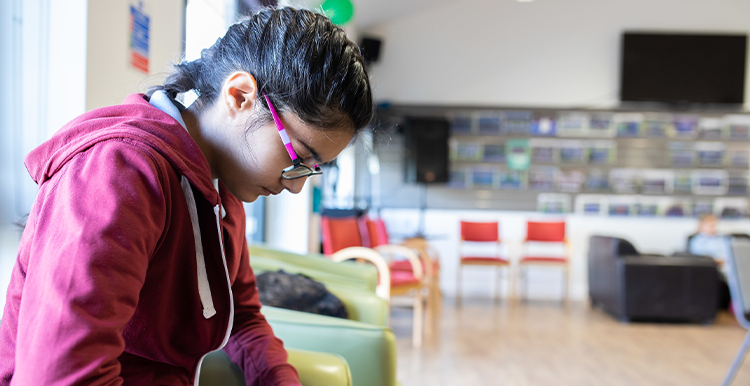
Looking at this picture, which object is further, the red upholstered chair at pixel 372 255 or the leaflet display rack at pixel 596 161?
the leaflet display rack at pixel 596 161

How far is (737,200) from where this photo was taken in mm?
5918

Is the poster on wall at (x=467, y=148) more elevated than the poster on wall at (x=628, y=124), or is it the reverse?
the poster on wall at (x=628, y=124)

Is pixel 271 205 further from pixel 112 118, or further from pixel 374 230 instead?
pixel 112 118

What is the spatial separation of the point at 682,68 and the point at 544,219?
7.70 feet

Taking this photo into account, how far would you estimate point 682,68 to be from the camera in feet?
19.2

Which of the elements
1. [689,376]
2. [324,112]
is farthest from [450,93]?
[324,112]

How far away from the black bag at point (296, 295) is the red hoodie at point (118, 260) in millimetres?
941

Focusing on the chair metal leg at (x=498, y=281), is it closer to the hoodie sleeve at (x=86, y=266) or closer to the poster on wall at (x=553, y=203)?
the poster on wall at (x=553, y=203)

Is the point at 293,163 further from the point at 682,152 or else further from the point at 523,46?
the point at 682,152

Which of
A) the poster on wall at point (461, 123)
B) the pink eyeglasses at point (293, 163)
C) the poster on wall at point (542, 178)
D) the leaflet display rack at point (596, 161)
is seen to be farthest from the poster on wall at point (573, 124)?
the pink eyeglasses at point (293, 163)

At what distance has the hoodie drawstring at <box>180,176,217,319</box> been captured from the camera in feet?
2.12

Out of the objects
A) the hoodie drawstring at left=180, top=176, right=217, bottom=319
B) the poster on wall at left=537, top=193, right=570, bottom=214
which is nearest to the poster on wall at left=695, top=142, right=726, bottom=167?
the poster on wall at left=537, top=193, right=570, bottom=214

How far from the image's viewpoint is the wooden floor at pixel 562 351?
2.85 meters

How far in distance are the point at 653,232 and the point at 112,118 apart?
253 inches
